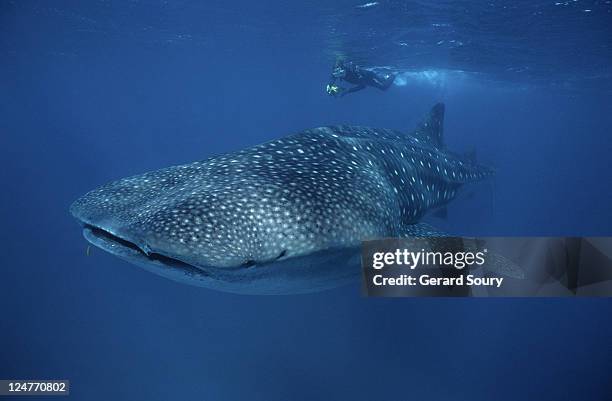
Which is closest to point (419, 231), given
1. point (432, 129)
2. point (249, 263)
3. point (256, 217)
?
point (256, 217)

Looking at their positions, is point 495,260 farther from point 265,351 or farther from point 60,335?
point 60,335

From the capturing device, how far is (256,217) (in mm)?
3098

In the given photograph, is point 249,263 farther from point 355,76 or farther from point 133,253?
point 355,76

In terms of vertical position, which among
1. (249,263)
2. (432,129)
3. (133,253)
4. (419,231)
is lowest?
(419,231)

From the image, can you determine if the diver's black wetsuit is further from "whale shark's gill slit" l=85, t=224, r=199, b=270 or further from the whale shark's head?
"whale shark's gill slit" l=85, t=224, r=199, b=270

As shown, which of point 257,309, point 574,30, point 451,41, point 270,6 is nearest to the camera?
point 257,309

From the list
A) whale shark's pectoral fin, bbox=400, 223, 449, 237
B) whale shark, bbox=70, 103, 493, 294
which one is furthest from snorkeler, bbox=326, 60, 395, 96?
whale shark, bbox=70, 103, 493, 294

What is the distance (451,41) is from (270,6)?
383 inches

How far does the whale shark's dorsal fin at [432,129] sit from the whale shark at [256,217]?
4.09m

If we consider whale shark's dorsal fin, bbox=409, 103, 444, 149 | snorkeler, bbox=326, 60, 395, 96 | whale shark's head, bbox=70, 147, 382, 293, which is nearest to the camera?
whale shark's head, bbox=70, 147, 382, 293

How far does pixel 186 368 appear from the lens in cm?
1459

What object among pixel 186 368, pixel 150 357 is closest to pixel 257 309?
pixel 186 368

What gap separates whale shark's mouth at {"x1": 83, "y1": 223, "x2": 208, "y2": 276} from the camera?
2.84m

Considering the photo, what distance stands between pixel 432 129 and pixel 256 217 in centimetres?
695
